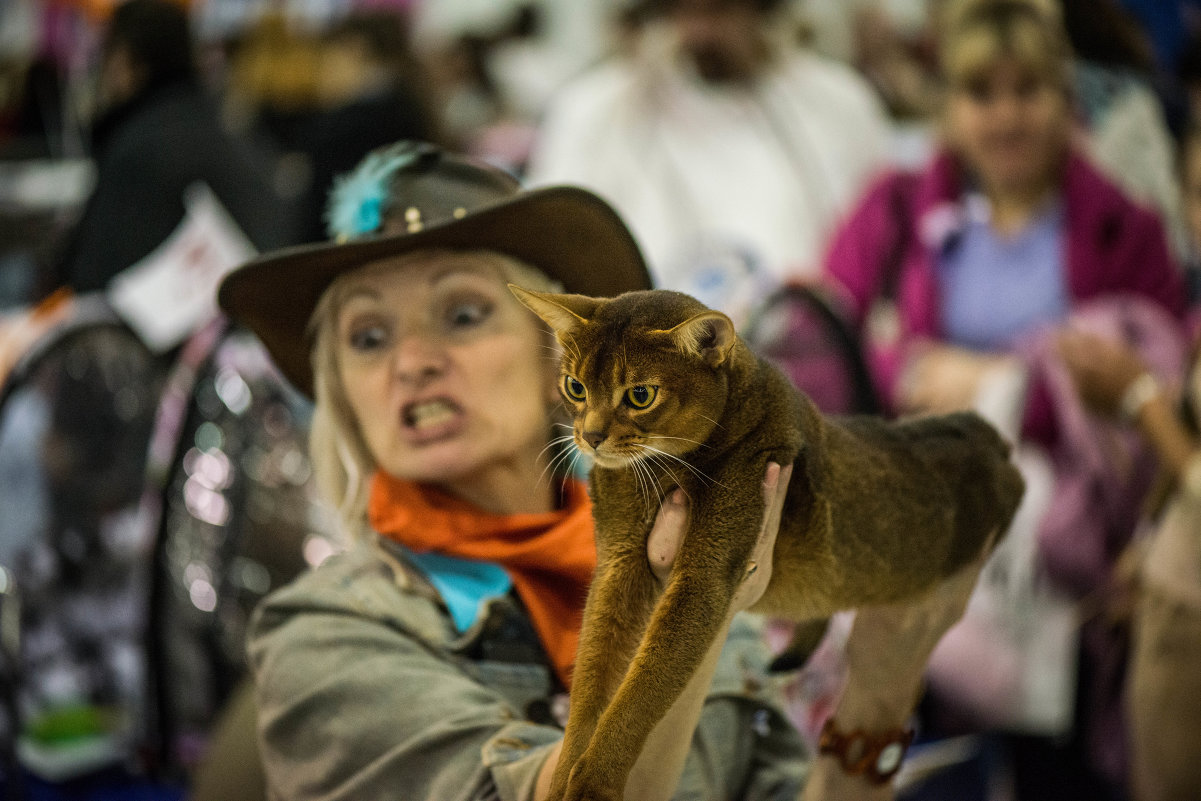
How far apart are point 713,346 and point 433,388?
0.43 meters

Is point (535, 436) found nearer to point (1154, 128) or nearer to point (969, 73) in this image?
point (969, 73)

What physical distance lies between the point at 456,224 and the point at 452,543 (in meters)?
0.32

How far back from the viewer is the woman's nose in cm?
106

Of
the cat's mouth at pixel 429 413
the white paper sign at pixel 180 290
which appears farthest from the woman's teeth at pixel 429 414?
the white paper sign at pixel 180 290

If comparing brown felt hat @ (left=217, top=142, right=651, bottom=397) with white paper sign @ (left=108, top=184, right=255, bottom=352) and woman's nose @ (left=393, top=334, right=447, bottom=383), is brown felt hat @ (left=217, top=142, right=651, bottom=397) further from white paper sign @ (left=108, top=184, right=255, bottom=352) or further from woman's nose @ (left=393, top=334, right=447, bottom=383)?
white paper sign @ (left=108, top=184, right=255, bottom=352)

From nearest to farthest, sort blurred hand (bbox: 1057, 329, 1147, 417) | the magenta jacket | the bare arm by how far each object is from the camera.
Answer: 1. the bare arm
2. blurred hand (bbox: 1057, 329, 1147, 417)
3. the magenta jacket

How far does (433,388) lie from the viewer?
1072 millimetres

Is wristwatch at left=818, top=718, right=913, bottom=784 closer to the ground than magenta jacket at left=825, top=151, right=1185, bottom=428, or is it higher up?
closer to the ground

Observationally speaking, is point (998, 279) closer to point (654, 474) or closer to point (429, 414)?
point (429, 414)

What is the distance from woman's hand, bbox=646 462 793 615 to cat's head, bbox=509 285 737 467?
1.6 inches

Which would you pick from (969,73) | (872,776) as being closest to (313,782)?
(872,776)

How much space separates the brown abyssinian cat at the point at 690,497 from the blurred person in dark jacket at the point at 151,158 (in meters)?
1.81

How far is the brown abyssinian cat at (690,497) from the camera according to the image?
2.31 ft

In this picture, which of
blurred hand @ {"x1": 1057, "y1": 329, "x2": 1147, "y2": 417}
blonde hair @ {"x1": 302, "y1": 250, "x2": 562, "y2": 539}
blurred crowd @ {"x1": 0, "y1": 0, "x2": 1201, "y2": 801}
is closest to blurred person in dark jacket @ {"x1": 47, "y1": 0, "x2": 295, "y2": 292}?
blurred crowd @ {"x1": 0, "y1": 0, "x2": 1201, "y2": 801}
